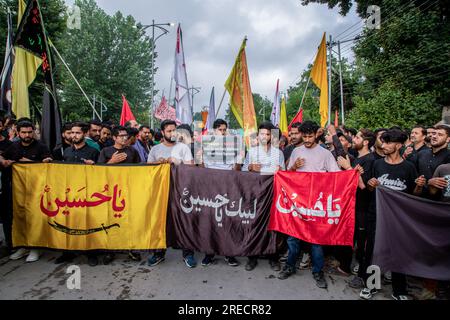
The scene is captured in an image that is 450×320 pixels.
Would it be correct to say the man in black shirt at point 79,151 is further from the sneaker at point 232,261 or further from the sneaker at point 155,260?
the sneaker at point 232,261

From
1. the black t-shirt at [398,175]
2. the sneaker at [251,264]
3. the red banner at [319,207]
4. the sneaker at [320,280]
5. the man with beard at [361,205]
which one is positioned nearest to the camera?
the black t-shirt at [398,175]

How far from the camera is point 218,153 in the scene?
5.22 metres

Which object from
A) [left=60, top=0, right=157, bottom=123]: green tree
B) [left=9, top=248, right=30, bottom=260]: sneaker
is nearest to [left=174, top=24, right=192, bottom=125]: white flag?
[left=9, top=248, right=30, bottom=260]: sneaker

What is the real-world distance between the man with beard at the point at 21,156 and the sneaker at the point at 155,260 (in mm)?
1744

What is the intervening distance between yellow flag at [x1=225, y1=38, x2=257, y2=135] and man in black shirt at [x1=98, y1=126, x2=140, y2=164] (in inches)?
76.9

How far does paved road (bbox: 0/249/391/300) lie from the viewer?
3.29m

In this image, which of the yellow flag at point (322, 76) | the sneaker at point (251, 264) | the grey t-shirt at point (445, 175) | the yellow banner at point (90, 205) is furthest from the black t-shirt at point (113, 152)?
the grey t-shirt at point (445, 175)

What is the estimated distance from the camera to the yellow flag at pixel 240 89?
506 cm

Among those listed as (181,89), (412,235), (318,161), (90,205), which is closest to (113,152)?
(90,205)

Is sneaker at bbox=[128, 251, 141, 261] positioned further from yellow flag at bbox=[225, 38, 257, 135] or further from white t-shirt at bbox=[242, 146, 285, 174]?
yellow flag at bbox=[225, 38, 257, 135]

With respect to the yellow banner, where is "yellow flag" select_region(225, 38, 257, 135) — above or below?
above

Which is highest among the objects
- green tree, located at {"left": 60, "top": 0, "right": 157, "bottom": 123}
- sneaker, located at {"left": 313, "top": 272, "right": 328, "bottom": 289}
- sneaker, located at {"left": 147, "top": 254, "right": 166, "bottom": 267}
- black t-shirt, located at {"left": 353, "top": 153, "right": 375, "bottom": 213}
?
green tree, located at {"left": 60, "top": 0, "right": 157, "bottom": 123}

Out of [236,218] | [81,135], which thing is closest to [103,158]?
[81,135]

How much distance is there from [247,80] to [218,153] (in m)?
1.48
